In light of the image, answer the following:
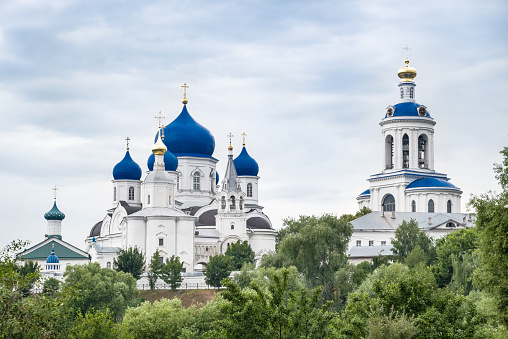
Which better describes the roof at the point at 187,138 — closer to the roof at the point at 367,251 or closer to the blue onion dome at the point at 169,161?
the blue onion dome at the point at 169,161

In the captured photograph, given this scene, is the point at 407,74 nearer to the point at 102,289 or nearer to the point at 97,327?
the point at 102,289

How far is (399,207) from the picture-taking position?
7219 centimetres

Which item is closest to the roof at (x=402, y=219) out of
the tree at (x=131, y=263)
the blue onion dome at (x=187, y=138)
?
the blue onion dome at (x=187, y=138)

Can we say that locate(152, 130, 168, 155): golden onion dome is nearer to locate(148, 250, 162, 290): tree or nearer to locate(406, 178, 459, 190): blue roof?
locate(148, 250, 162, 290): tree

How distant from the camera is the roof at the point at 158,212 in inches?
2366

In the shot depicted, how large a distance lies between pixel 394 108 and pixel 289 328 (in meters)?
56.4

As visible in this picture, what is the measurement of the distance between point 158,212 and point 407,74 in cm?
2566

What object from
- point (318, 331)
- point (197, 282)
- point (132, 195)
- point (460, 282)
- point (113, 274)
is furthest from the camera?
point (132, 195)

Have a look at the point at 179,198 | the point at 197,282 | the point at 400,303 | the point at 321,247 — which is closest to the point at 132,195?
the point at 179,198

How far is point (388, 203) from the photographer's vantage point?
73875mm

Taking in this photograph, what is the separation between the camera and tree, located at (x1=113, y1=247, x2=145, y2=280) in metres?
55.2

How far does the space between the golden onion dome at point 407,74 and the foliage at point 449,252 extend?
80.9ft

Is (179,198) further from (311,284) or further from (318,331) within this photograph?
(318,331)

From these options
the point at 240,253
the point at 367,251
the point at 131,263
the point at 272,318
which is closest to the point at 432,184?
the point at 367,251
